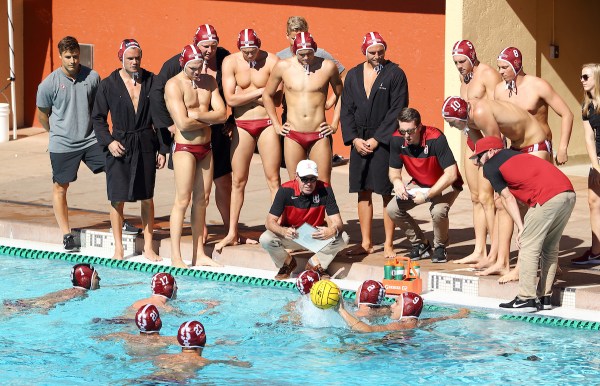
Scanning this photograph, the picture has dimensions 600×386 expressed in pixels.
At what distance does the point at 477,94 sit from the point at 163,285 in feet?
10.2

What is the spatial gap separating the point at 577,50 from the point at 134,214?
6726mm

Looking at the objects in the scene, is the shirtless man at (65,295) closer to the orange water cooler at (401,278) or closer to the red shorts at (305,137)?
the red shorts at (305,137)

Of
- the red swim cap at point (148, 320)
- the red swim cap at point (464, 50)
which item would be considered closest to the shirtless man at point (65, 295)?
the red swim cap at point (148, 320)

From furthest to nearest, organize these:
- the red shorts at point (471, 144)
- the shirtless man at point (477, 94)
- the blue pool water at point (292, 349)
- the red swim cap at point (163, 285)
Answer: the shirtless man at point (477, 94) → the red shorts at point (471, 144) → the red swim cap at point (163, 285) → the blue pool water at point (292, 349)

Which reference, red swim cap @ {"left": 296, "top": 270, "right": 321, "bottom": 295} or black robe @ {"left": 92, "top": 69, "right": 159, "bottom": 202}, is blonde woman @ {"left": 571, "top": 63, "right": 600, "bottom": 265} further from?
black robe @ {"left": 92, "top": 69, "right": 159, "bottom": 202}

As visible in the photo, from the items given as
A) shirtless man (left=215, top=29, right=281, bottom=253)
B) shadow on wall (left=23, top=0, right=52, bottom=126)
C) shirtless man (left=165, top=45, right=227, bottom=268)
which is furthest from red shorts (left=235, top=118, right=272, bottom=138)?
shadow on wall (left=23, top=0, right=52, bottom=126)

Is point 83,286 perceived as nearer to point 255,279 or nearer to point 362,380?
point 255,279

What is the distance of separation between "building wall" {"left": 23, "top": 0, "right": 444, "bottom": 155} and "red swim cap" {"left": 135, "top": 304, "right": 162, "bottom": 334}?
7785mm

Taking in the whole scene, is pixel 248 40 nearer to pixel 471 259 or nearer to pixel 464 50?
pixel 464 50

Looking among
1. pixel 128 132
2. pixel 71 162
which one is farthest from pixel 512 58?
pixel 71 162

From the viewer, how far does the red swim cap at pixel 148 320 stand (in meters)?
9.36

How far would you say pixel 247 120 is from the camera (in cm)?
1188

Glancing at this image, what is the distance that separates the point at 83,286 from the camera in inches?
432

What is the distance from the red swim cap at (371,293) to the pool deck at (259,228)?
646mm
